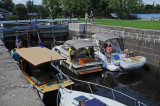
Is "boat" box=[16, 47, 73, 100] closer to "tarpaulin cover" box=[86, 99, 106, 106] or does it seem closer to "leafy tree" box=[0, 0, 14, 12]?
"tarpaulin cover" box=[86, 99, 106, 106]

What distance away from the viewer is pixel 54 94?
770cm

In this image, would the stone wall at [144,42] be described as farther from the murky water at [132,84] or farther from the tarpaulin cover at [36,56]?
the tarpaulin cover at [36,56]

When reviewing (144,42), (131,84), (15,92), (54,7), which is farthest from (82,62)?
(54,7)

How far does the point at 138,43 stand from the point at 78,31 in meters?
11.2

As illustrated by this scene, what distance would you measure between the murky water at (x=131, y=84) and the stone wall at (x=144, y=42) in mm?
1589

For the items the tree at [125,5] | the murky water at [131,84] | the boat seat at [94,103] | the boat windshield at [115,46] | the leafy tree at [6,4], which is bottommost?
the murky water at [131,84]

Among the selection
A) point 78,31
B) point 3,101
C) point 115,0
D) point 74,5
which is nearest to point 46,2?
point 74,5

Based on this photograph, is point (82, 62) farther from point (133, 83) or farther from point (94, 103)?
point (94, 103)

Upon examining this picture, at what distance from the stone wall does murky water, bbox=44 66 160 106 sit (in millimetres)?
1589

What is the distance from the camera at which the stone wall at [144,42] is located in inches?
521

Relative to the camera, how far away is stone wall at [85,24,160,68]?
13227 millimetres

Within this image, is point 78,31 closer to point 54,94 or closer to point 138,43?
point 138,43

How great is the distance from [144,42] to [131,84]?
543 cm

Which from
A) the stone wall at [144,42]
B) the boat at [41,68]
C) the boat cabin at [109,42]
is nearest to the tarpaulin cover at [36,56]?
the boat at [41,68]
